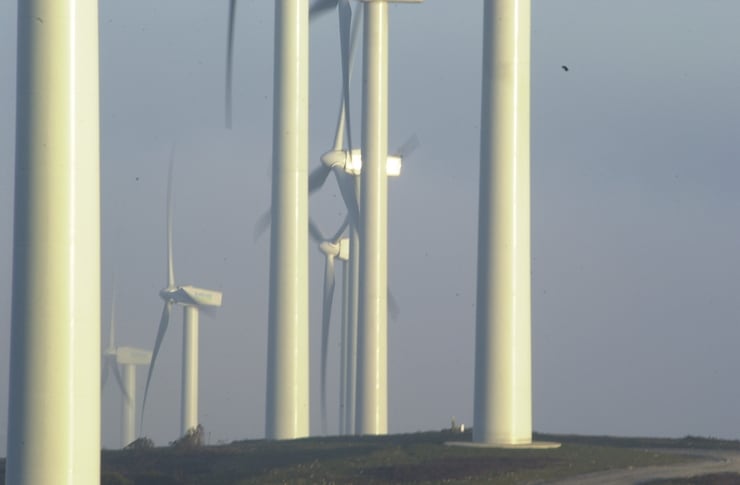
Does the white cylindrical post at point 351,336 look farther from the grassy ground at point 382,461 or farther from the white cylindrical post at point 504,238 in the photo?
the white cylindrical post at point 504,238

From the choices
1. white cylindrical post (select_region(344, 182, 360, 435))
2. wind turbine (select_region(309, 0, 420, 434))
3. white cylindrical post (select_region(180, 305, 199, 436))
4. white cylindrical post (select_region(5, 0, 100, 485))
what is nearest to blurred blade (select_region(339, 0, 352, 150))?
wind turbine (select_region(309, 0, 420, 434))

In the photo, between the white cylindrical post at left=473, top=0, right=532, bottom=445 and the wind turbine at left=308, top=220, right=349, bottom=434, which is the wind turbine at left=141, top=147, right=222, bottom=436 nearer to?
the wind turbine at left=308, top=220, right=349, bottom=434

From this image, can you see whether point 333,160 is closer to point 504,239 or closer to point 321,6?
point 321,6

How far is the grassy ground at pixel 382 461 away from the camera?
59844mm

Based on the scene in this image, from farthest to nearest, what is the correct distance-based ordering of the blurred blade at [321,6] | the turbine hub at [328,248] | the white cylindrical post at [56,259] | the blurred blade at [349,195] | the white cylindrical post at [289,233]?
the turbine hub at [328,248] < the blurred blade at [349,195] < the blurred blade at [321,6] < the white cylindrical post at [289,233] < the white cylindrical post at [56,259]

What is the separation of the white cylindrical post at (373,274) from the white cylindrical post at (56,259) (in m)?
72.3

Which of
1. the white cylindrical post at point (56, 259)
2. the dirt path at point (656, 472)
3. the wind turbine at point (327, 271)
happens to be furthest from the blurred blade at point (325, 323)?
the white cylindrical post at point (56, 259)

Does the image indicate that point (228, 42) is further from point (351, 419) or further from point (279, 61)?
point (351, 419)

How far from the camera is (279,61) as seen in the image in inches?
3740

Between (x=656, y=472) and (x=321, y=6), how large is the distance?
67776mm

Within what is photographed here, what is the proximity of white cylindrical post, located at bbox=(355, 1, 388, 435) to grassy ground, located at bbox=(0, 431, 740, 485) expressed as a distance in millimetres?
29012

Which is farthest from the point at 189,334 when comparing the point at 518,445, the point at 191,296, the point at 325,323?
the point at 518,445

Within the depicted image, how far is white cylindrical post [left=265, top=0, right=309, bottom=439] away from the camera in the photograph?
94188 millimetres

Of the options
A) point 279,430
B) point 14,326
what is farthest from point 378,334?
point 14,326
